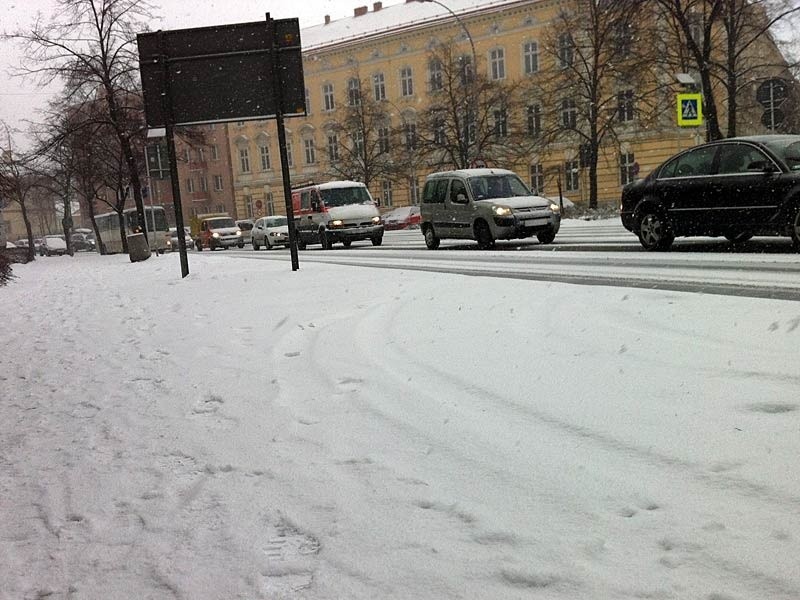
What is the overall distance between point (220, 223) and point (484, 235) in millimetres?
27423

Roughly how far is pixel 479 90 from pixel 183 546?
1556 inches

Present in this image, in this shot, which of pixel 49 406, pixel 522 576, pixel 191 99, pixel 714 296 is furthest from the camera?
pixel 191 99

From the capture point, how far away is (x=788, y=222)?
31.1 feet

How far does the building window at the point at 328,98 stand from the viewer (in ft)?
202

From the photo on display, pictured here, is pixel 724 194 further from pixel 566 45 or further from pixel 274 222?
pixel 566 45

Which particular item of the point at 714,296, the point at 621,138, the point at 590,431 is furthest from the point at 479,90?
the point at 590,431

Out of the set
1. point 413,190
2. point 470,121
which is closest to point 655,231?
point 470,121

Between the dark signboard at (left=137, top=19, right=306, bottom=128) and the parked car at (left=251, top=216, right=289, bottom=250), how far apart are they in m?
17.6

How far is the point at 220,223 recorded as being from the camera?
1586 inches

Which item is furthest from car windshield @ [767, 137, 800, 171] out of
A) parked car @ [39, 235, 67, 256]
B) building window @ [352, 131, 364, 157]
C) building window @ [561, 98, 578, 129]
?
parked car @ [39, 235, 67, 256]

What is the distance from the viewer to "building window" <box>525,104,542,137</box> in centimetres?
4394

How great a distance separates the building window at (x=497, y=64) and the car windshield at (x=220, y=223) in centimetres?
2367

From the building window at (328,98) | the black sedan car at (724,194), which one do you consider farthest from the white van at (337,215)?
the building window at (328,98)

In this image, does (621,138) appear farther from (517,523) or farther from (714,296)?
(517,523)
